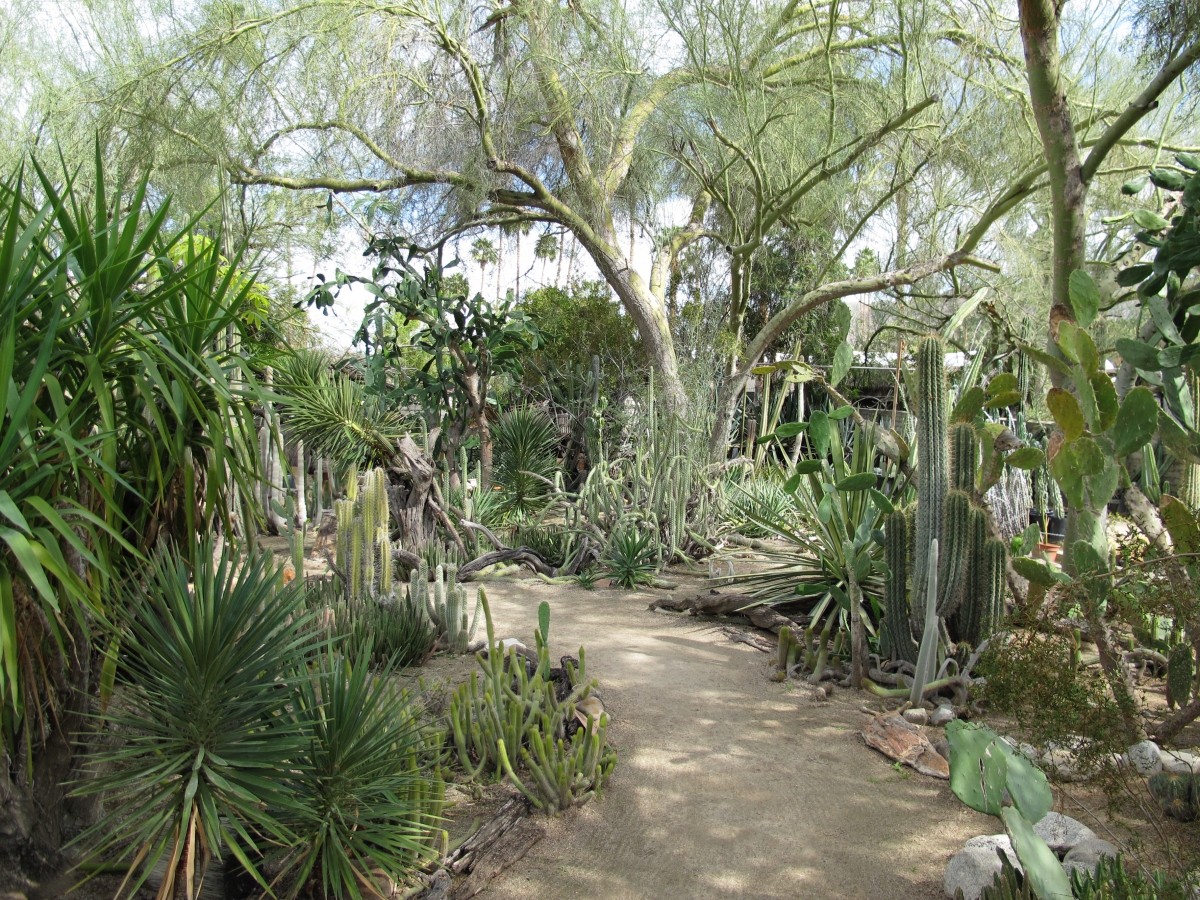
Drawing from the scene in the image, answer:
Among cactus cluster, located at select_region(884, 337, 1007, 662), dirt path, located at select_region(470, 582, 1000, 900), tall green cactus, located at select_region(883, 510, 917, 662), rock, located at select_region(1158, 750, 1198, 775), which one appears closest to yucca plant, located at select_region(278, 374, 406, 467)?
dirt path, located at select_region(470, 582, 1000, 900)

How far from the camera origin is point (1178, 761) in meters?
3.17

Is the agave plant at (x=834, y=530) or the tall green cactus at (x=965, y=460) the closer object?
the tall green cactus at (x=965, y=460)

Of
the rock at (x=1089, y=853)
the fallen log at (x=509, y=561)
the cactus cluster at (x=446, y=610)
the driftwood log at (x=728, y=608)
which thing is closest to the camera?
the rock at (x=1089, y=853)

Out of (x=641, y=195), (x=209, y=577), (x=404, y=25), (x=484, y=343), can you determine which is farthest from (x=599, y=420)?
(x=209, y=577)

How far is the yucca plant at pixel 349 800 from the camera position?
2447 mm

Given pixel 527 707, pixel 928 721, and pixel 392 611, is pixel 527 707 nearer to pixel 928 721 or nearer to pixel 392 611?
pixel 392 611

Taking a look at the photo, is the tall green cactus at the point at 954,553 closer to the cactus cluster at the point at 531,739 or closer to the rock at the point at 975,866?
the rock at the point at 975,866

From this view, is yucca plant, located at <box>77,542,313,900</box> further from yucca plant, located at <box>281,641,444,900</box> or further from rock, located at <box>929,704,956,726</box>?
rock, located at <box>929,704,956,726</box>

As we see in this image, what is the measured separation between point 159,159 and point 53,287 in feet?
27.7

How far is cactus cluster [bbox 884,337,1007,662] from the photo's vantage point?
169 inches

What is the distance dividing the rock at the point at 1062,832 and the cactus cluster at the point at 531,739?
158 cm

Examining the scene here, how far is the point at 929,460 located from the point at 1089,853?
2.25 meters

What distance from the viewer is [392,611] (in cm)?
487

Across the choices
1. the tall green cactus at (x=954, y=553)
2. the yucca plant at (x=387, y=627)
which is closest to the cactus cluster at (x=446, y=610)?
the yucca plant at (x=387, y=627)
